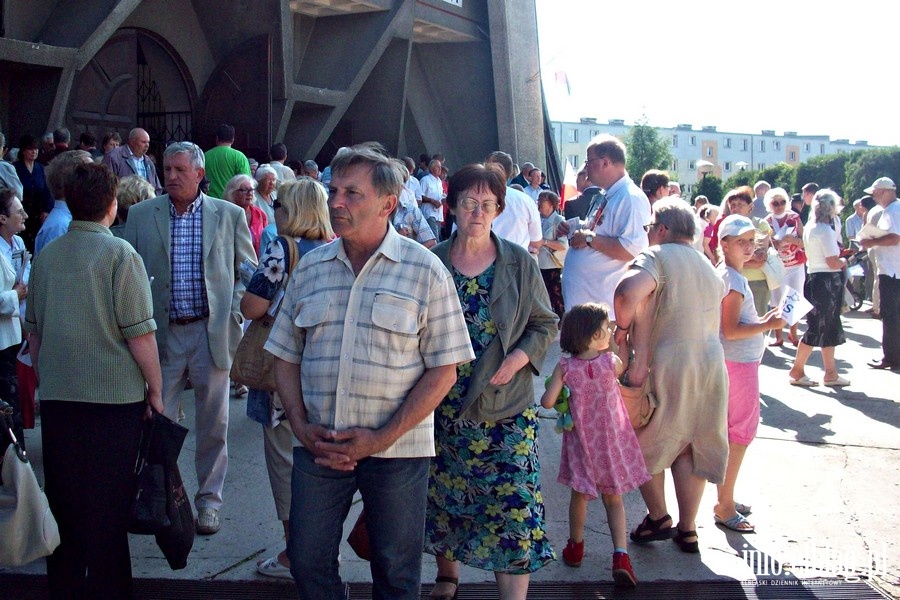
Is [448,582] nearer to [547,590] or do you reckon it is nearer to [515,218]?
[547,590]

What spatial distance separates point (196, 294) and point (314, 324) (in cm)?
223

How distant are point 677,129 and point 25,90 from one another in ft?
305

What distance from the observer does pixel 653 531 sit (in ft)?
16.1

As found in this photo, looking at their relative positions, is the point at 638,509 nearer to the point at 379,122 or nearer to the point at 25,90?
the point at 25,90

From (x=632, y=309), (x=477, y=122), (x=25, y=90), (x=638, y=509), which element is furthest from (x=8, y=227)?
(x=477, y=122)

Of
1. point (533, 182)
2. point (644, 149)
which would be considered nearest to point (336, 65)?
point (533, 182)

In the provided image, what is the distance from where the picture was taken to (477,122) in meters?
19.6

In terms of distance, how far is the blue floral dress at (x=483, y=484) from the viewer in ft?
12.4

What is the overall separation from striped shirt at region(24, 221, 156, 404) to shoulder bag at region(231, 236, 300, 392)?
53 centimetres

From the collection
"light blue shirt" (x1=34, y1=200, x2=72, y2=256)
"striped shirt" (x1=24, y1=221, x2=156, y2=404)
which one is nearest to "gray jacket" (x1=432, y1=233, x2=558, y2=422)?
"striped shirt" (x1=24, y1=221, x2=156, y2=404)

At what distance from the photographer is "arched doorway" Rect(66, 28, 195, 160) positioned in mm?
12812

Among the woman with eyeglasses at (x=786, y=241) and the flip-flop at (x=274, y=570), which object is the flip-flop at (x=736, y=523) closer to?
the flip-flop at (x=274, y=570)

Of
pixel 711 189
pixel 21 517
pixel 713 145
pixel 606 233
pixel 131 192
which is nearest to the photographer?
pixel 21 517

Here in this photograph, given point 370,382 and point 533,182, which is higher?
point 533,182
